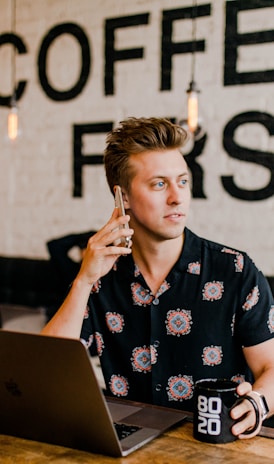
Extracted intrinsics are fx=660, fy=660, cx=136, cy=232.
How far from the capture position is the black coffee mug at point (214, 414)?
1306 millimetres

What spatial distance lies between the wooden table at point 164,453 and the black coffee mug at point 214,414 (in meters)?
0.02

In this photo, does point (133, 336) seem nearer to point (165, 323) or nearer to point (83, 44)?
point (165, 323)

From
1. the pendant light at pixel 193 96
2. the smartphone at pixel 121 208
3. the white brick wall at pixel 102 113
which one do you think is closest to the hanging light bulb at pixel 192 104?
the pendant light at pixel 193 96

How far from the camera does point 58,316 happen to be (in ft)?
6.14

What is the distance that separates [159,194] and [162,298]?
309mm

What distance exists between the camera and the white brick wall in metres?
3.54

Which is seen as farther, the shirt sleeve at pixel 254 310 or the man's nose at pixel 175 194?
the man's nose at pixel 175 194

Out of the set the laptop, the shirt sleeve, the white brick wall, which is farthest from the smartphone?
the white brick wall

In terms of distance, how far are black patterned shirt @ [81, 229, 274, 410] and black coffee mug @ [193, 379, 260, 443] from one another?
49 centimetres

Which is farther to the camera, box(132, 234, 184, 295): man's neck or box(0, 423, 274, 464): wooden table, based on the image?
box(132, 234, 184, 295): man's neck

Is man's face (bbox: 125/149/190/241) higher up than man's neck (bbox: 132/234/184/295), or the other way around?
man's face (bbox: 125/149/190/241)

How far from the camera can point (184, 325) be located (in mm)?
1915

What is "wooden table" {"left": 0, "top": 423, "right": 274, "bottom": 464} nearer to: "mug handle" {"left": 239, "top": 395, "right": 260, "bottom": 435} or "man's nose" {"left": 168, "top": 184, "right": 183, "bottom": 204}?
"mug handle" {"left": 239, "top": 395, "right": 260, "bottom": 435}

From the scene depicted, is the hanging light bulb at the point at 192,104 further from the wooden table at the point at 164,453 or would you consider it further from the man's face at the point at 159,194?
the wooden table at the point at 164,453
